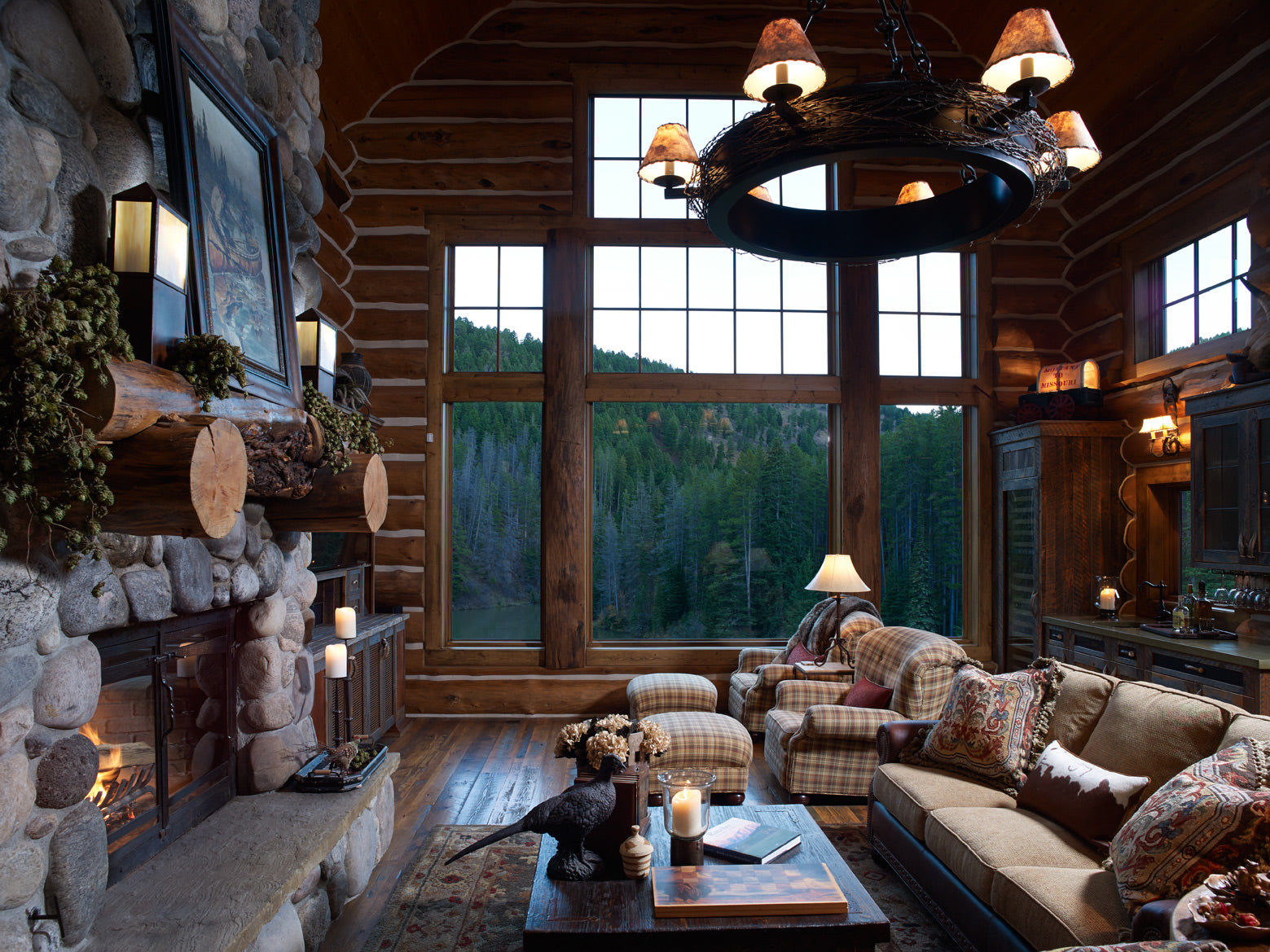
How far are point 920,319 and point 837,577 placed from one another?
2.42 m

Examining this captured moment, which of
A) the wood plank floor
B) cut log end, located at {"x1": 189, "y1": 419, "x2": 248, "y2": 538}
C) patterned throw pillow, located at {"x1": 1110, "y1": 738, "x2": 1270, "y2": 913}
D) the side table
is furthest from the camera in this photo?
the side table

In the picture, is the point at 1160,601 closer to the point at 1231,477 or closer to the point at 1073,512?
the point at 1073,512

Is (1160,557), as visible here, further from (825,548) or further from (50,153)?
(50,153)

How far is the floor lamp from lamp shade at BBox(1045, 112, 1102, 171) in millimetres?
2958

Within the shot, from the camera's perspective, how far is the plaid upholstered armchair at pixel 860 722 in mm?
3945

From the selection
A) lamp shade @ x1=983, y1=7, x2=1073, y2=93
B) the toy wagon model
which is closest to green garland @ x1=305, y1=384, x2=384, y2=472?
lamp shade @ x1=983, y1=7, x2=1073, y2=93

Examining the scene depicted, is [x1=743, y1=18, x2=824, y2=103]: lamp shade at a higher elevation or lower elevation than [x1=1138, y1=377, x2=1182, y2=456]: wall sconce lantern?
higher

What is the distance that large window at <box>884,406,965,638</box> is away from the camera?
625 cm

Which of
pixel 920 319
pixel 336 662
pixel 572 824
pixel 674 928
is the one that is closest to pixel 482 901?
pixel 572 824

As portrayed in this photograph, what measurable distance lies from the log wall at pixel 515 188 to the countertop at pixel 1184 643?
1850 millimetres

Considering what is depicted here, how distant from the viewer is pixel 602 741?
2635 millimetres

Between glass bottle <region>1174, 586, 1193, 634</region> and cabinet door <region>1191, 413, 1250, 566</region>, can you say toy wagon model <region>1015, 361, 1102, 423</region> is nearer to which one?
cabinet door <region>1191, 413, 1250, 566</region>

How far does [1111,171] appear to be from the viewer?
5.60 m

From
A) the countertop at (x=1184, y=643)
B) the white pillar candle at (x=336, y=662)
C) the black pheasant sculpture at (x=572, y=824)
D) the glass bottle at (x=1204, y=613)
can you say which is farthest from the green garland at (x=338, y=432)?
the glass bottle at (x=1204, y=613)
